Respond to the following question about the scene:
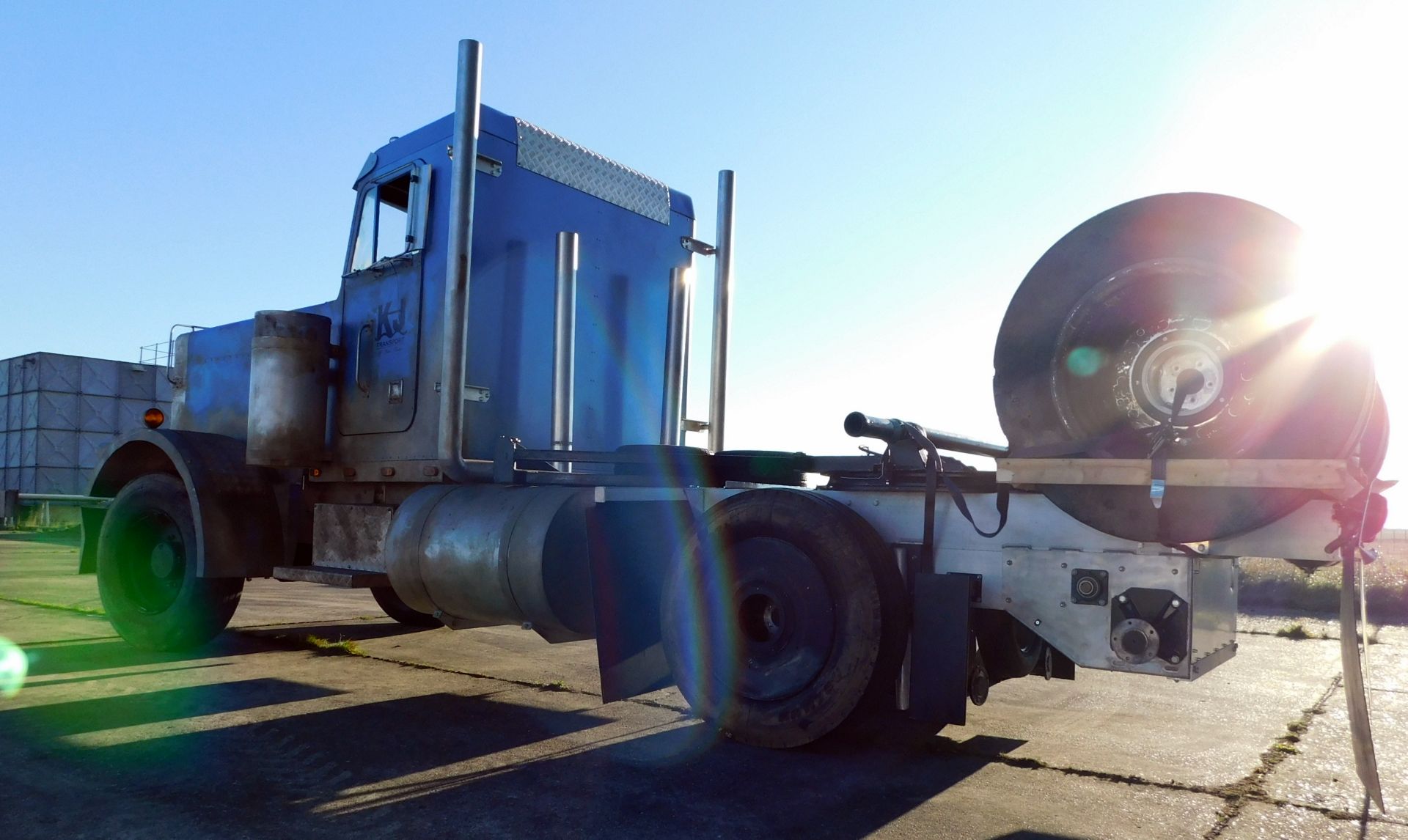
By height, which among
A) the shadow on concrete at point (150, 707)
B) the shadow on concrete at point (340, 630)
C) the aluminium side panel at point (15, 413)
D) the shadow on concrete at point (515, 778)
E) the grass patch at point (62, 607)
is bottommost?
the grass patch at point (62, 607)

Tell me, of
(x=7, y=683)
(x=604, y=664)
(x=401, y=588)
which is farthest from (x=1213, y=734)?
(x=7, y=683)

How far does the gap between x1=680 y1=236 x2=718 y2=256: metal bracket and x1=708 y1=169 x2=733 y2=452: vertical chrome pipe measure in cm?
37

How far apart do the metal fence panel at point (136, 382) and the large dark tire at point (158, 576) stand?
29845mm

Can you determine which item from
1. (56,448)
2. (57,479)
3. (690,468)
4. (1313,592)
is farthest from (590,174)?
(57,479)

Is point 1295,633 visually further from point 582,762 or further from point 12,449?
point 12,449

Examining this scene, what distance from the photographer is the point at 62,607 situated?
945 centimetres

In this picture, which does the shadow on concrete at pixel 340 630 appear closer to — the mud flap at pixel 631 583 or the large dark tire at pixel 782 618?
the mud flap at pixel 631 583

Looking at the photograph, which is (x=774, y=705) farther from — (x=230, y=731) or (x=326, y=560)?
(x=326, y=560)

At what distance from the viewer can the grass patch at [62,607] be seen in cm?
910

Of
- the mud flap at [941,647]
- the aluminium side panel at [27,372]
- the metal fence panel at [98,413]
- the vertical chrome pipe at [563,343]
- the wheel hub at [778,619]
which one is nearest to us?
the mud flap at [941,647]

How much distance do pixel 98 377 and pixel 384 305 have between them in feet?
104

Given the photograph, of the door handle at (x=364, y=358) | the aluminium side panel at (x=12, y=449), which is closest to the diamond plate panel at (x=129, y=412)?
the aluminium side panel at (x=12, y=449)

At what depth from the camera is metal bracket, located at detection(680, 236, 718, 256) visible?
23.3 feet

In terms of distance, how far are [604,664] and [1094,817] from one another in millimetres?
2064
